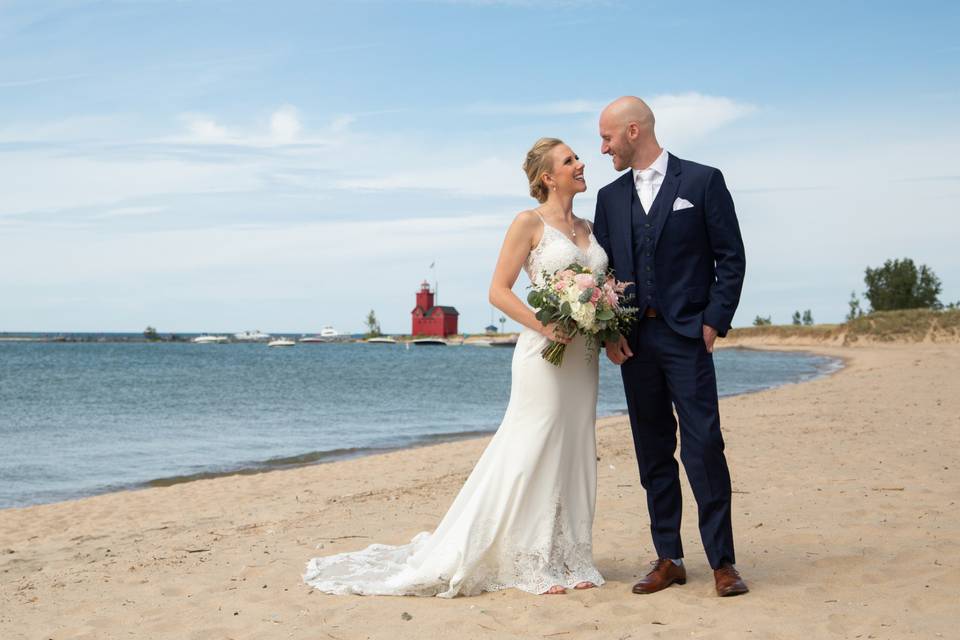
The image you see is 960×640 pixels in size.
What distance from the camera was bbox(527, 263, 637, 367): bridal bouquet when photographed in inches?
177

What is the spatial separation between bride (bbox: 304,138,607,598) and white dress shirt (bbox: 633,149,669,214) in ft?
1.19

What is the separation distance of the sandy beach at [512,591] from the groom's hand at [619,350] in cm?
130

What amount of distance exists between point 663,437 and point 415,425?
1581 centimetres

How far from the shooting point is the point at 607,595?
4707 millimetres

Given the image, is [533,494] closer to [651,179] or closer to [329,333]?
[651,179]

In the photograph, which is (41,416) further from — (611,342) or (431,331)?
(431,331)

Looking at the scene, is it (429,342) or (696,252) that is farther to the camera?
(429,342)

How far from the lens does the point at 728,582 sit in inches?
179

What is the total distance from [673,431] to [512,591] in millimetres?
1268

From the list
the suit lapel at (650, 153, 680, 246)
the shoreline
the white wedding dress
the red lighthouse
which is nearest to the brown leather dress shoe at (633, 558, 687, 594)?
the white wedding dress

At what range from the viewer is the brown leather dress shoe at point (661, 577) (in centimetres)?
472

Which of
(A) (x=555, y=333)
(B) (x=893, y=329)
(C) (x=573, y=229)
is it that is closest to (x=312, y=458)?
(C) (x=573, y=229)

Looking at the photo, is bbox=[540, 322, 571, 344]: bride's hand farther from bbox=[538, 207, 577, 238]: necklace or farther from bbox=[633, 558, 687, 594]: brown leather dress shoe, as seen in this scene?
bbox=[633, 558, 687, 594]: brown leather dress shoe

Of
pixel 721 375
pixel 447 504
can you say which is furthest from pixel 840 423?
pixel 721 375
